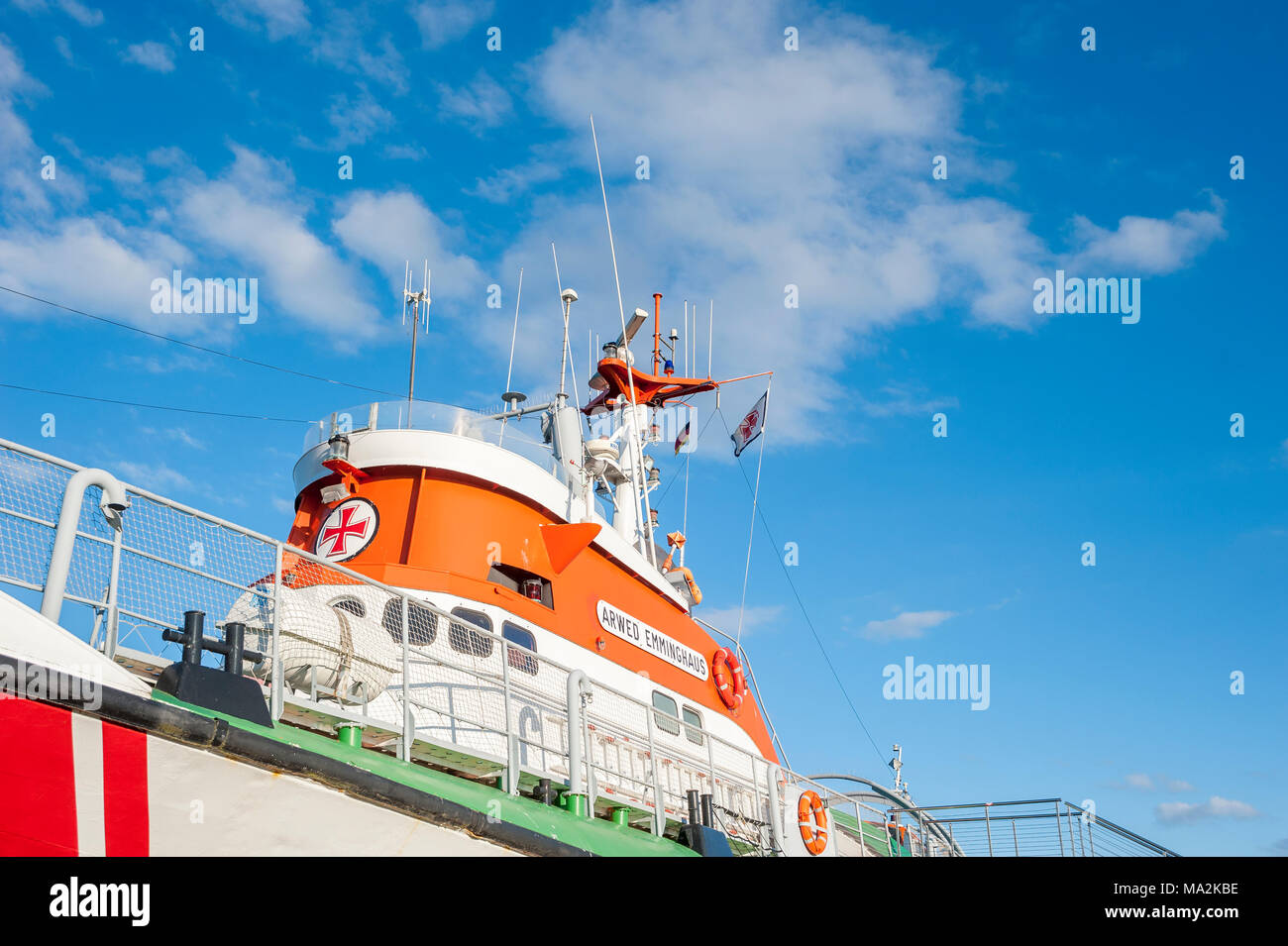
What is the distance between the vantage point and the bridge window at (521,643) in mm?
10441

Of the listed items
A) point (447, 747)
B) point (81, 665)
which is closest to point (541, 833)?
point (447, 747)

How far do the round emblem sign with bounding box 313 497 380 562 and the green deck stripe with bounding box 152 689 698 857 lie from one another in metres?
3.97

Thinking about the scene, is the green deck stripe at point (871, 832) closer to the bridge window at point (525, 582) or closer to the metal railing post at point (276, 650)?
the bridge window at point (525, 582)

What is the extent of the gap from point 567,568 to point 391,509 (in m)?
2.28

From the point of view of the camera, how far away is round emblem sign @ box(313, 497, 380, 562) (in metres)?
10.9

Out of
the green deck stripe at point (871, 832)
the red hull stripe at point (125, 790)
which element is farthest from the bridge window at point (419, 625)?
the green deck stripe at point (871, 832)

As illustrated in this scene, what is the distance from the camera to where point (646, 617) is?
13617 mm

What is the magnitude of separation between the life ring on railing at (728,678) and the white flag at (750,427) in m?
5.36

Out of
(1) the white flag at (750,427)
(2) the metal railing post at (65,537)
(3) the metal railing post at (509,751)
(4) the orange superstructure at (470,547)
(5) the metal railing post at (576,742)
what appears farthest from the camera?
(1) the white flag at (750,427)

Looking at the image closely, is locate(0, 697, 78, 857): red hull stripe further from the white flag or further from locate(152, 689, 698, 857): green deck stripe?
the white flag

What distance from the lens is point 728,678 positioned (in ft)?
49.8

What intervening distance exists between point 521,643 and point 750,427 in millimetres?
10149

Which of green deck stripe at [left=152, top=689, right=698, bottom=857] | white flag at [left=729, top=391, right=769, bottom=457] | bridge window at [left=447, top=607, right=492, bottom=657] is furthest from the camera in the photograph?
white flag at [left=729, top=391, right=769, bottom=457]

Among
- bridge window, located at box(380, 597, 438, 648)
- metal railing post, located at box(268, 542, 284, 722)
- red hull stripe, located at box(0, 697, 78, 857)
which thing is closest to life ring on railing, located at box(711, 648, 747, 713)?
bridge window, located at box(380, 597, 438, 648)
